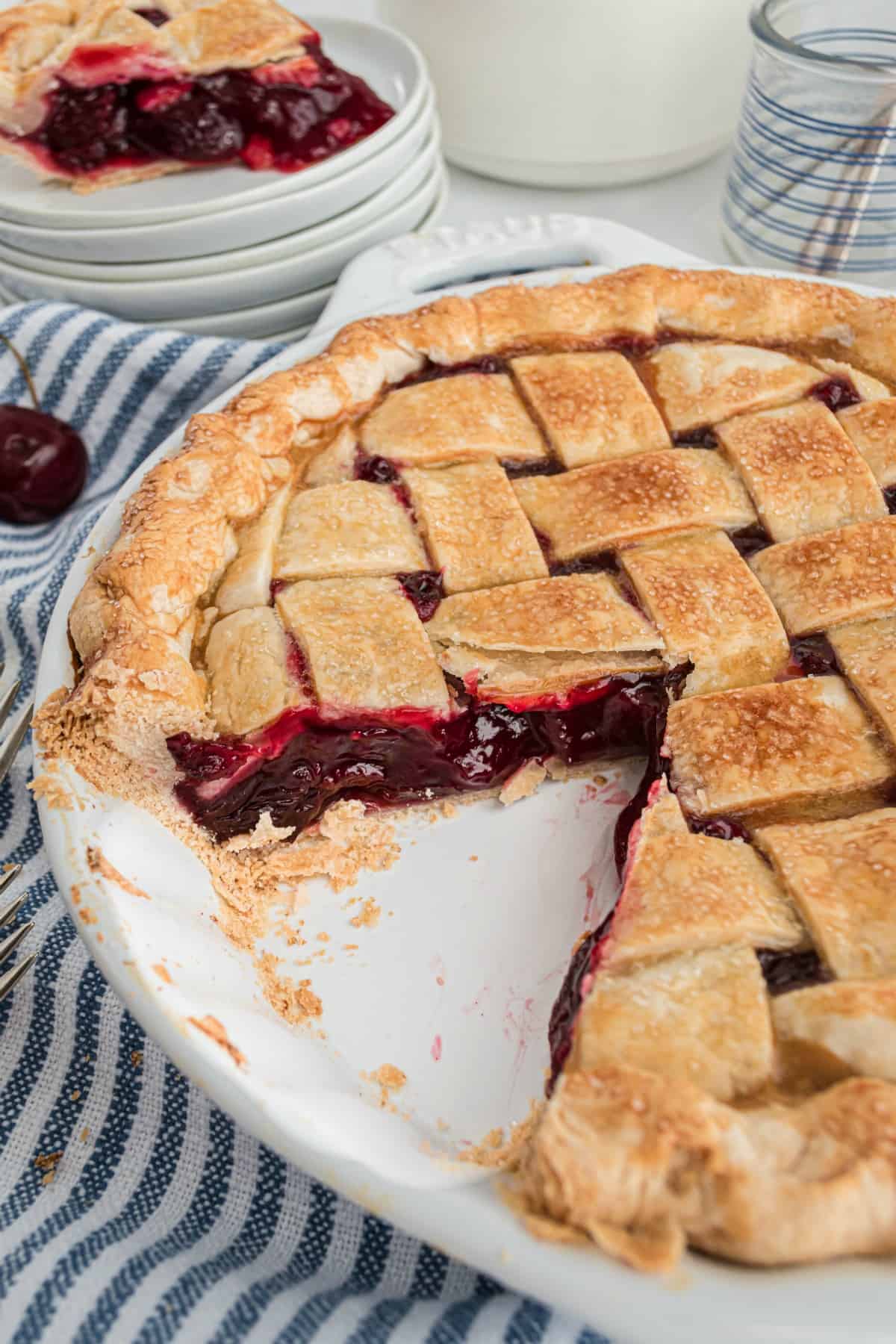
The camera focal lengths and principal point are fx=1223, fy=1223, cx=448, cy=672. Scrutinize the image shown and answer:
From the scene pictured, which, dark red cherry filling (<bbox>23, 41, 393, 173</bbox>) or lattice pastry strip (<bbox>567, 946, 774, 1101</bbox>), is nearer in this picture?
lattice pastry strip (<bbox>567, 946, 774, 1101</bbox>)

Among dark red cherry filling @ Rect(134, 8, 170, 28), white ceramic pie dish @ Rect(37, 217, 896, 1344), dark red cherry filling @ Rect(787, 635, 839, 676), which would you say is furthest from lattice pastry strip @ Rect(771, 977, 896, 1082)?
dark red cherry filling @ Rect(134, 8, 170, 28)

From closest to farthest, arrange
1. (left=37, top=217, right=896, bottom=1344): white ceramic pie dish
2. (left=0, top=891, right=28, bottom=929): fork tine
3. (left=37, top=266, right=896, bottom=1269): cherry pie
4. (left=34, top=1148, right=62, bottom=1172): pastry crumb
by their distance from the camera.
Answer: (left=37, top=217, right=896, bottom=1344): white ceramic pie dish
(left=37, top=266, right=896, bottom=1269): cherry pie
(left=34, top=1148, right=62, bottom=1172): pastry crumb
(left=0, top=891, right=28, bottom=929): fork tine

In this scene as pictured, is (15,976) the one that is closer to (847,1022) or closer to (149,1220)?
(149,1220)

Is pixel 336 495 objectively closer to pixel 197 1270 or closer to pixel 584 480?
pixel 584 480

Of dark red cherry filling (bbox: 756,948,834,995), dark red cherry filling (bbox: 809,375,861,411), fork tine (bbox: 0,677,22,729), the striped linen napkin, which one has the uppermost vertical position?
dark red cherry filling (bbox: 809,375,861,411)

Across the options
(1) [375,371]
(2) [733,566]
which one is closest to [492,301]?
(1) [375,371]

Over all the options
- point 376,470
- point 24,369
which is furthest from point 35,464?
point 376,470

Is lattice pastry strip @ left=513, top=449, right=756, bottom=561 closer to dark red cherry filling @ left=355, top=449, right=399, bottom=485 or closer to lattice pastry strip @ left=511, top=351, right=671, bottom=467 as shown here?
lattice pastry strip @ left=511, top=351, right=671, bottom=467
